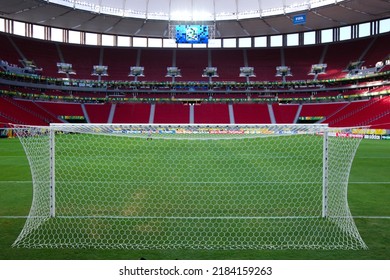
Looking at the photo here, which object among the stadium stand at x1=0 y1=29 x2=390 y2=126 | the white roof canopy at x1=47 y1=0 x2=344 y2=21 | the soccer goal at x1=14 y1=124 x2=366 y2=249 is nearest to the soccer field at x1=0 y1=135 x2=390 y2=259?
the soccer goal at x1=14 y1=124 x2=366 y2=249

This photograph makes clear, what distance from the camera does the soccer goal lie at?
4.98 meters

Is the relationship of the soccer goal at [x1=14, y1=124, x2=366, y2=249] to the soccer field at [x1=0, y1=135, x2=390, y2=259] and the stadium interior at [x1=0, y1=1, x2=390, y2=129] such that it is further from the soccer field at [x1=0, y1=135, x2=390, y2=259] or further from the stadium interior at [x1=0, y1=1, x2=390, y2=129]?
the stadium interior at [x1=0, y1=1, x2=390, y2=129]

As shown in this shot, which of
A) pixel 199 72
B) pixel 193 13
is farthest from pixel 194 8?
pixel 199 72

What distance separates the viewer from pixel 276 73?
53.5m

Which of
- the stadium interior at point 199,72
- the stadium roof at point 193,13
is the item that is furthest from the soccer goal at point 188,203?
the stadium roof at point 193,13

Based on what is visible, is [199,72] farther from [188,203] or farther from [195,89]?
[188,203]

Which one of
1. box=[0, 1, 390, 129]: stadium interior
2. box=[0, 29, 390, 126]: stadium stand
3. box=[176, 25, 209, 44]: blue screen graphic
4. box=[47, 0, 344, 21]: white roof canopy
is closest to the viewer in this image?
box=[47, 0, 344, 21]: white roof canopy

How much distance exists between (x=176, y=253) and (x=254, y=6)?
42.9 m

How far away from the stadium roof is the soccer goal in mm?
35084

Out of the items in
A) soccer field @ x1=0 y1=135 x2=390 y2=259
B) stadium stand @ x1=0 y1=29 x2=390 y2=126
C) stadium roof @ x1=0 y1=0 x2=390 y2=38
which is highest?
stadium roof @ x1=0 y1=0 x2=390 y2=38

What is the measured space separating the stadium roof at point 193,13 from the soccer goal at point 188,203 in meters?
35.1

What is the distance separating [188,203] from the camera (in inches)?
285

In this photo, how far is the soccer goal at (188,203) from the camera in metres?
4.98

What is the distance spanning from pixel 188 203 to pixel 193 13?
41927mm
